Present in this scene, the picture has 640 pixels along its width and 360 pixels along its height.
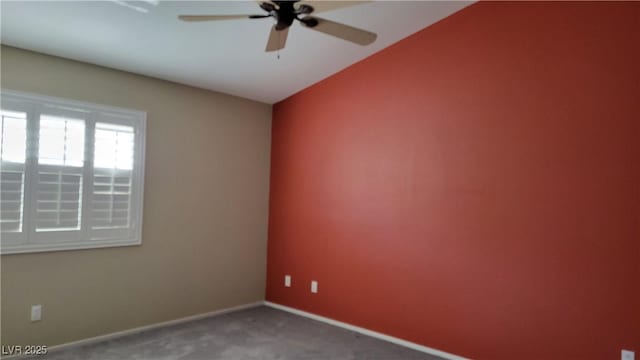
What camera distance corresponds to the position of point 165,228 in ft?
13.0

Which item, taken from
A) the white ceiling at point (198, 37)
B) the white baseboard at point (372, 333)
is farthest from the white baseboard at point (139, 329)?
the white ceiling at point (198, 37)

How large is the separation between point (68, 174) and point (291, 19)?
2.39m

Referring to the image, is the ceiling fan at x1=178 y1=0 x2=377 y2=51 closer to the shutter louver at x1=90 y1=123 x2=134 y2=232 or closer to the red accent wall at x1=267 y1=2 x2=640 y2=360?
the red accent wall at x1=267 y1=2 x2=640 y2=360

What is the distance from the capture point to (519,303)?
9.73ft

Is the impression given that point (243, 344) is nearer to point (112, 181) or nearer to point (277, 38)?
point (112, 181)

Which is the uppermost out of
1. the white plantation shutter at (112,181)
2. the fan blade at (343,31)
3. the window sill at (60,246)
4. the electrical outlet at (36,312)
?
the fan blade at (343,31)

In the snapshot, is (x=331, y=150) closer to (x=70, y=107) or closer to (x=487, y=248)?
(x=487, y=248)

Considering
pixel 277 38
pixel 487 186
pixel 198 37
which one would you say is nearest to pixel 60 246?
pixel 198 37

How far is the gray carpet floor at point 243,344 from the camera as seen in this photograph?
3236 millimetres

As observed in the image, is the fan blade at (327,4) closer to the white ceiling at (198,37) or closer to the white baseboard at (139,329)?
the white ceiling at (198,37)

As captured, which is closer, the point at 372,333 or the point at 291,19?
the point at 291,19

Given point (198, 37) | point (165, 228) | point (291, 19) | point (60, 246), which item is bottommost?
point (60, 246)

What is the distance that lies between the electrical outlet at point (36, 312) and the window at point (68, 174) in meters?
0.46

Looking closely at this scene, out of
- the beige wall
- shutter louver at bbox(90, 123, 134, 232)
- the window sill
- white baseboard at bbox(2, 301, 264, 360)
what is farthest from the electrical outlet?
shutter louver at bbox(90, 123, 134, 232)
